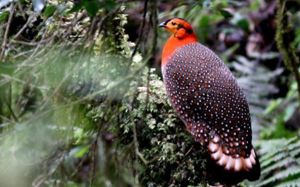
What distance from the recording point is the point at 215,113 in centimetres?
199

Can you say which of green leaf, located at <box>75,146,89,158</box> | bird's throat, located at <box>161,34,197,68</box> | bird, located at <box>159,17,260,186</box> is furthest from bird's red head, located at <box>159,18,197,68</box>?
green leaf, located at <box>75,146,89,158</box>

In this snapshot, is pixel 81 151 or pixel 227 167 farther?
pixel 81 151

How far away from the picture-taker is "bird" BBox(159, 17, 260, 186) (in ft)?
6.38

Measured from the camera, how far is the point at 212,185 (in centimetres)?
202

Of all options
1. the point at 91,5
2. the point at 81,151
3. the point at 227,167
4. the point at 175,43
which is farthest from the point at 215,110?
the point at 81,151

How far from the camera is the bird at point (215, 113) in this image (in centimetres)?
194

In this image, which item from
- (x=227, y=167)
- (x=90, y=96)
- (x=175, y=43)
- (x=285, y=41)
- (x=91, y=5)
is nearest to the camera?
(x=91, y=5)

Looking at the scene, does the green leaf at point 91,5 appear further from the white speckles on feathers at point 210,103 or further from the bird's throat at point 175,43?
the bird's throat at point 175,43

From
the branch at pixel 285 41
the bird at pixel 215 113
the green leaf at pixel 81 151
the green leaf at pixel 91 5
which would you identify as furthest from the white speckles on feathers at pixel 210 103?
the green leaf at pixel 81 151

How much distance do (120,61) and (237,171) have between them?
0.56m

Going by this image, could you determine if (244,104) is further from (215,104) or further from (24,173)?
(24,173)

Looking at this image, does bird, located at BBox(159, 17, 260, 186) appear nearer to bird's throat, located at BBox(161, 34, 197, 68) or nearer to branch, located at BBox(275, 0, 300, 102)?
bird's throat, located at BBox(161, 34, 197, 68)

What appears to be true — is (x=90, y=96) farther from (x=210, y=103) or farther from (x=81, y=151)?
(x=81, y=151)

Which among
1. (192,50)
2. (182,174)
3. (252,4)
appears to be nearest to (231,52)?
(252,4)
